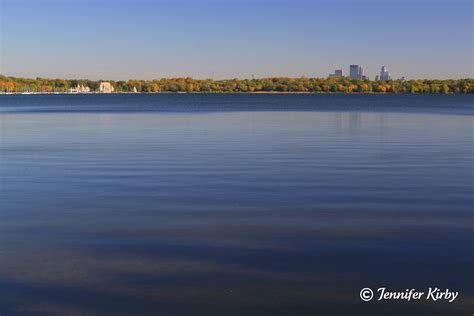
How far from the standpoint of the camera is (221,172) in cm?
1914

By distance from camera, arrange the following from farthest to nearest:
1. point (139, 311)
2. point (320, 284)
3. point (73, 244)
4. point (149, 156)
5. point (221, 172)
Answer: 1. point (149, 156)
2. point (221, 172)
3. point (73, 244)
4. point (320, 284)
5. point (139, 311)

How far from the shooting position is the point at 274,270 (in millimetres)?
9258

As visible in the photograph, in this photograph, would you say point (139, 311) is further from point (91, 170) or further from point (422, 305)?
point (91, 170)

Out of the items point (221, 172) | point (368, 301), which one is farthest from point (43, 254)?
point (221, 172)

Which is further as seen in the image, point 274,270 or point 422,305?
→ point 274,270

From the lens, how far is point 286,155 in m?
24.0

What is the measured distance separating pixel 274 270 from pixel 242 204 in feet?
15.9

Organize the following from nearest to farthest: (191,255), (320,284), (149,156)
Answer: (320,284)
(191,255)
(149,156)

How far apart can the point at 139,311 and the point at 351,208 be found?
21.9 ft

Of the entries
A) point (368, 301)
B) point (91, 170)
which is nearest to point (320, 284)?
point (368, 301)

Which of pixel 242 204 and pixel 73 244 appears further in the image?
pixel 242 204

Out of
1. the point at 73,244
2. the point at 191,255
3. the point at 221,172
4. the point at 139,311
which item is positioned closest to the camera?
the point at 139,311

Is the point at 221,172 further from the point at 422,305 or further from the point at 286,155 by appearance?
the point at 422,305

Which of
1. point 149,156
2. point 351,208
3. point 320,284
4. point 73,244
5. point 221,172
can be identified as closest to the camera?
point 320,284
